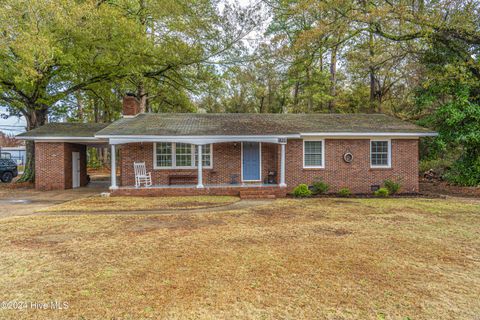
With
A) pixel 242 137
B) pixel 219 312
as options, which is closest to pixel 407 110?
pixel 242 137

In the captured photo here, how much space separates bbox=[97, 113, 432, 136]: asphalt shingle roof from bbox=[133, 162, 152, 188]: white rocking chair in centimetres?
166

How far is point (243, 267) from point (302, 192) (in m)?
7.95

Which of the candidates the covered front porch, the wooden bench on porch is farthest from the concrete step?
the wooden bench on porch

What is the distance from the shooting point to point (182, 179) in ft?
42.2

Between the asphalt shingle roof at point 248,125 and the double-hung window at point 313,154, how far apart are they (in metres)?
0.69

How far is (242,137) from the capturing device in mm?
11789

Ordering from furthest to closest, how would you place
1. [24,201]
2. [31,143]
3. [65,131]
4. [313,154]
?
[31,143]
[65,131]
[313,154]
[24,201]

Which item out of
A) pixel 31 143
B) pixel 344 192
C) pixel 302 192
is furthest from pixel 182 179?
pixel 31 143

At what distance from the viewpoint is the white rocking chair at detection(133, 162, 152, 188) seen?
40.1 ft

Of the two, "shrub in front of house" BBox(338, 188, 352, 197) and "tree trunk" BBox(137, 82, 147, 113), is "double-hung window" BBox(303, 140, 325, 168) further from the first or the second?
"tree trunk" BBox(137, 82, 147, 113)

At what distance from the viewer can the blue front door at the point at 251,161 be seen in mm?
13250

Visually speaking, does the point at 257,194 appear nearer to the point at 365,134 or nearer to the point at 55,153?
the point at 365,134

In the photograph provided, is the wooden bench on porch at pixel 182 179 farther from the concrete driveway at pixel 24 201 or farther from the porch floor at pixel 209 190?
the concrete driveway at pixel 24 201

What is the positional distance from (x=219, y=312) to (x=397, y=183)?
12385mm
